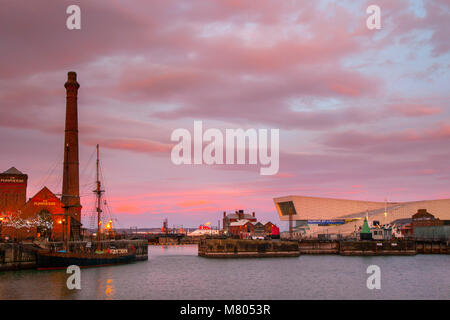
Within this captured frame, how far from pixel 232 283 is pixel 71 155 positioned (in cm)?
5322

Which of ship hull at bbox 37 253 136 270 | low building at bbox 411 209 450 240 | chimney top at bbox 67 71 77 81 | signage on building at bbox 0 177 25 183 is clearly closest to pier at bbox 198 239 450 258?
low building at bbox 411 209 450 240

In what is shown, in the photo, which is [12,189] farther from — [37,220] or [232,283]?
[232,283]

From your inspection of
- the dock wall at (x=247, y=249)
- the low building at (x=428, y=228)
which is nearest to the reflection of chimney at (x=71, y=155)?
the dock wall at (x=247, y=249)

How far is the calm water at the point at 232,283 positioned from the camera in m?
49.0

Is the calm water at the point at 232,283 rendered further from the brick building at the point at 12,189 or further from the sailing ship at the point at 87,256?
the brick building at the point at 12,189

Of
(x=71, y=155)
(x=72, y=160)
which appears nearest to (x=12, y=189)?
(x=72, y=160)

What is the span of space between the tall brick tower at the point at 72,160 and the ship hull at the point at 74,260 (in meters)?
14.5

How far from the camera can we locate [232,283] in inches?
2302

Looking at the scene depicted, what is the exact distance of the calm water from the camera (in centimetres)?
4897

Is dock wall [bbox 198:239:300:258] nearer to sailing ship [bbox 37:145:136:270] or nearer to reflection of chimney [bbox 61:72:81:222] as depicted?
sailing ship [bbox 37:145:136:270]

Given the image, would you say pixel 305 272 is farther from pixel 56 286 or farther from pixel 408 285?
pixel 56 286
